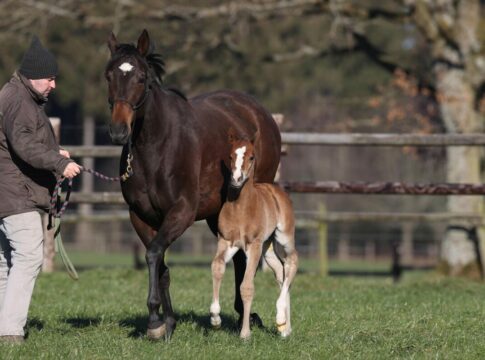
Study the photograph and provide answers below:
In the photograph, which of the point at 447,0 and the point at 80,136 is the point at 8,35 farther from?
the point at 447,0

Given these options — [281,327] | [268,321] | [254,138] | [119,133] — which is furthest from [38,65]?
[268,321]

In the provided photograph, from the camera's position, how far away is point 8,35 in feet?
63.5

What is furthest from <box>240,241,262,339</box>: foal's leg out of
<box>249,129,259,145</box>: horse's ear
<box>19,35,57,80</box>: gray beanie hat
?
<box>19,35,57,80</box>: gray beanie hat

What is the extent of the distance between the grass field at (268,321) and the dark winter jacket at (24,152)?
3.26 ft

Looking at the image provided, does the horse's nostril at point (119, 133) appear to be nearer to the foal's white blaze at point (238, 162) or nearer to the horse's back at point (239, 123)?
the foal's white blaze at point (238, 162)

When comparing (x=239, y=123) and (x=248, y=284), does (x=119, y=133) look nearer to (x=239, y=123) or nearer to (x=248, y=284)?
(x=248, y=284)

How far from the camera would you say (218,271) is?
285 inches

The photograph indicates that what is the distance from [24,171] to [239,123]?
2.16m

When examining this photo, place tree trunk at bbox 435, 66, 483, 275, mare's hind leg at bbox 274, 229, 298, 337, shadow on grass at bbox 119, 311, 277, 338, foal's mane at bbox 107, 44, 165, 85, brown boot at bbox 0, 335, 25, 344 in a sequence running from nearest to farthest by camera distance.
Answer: brown boot at bbox 0, 335, 25, 344
foal's mane at bbox 107, 44, 165, 85
mare's hind leg at bbox 274, 229, 298, 337
shadow on grass at bbox 119, 311, 277, 338
tree trunk at bbox 435, 66, 483, 275

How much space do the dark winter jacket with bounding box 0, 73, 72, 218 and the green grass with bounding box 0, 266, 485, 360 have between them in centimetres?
99

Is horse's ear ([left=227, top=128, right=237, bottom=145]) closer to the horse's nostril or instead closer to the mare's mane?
the mare's mane

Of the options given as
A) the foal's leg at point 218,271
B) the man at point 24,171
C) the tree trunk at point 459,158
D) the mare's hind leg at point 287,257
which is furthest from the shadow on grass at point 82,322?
the tree trunk at point 459,158

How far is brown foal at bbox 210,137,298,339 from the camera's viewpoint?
7250mm

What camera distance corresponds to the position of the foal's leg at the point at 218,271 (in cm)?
721
